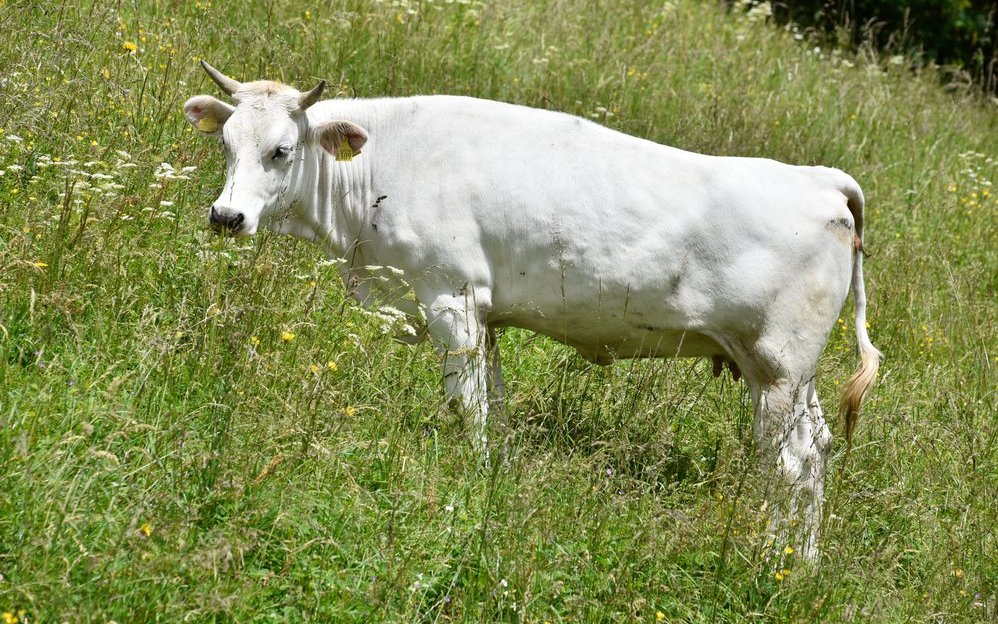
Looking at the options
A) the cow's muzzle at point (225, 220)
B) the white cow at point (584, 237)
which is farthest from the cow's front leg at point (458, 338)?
the cow's muzzle at point (225, 220)

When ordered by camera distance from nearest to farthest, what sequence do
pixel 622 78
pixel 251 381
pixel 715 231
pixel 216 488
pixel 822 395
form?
pixel 216 488
pixel 251 381
pixel 715 231
pixel 822 395
pixel 622 78

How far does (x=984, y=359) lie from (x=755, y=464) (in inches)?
118

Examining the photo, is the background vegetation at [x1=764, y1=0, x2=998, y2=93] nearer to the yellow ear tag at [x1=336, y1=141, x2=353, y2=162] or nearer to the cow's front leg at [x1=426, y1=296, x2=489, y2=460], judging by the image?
the yellow ear tag at [x1=336, y1=141, x2=353, y2=162]

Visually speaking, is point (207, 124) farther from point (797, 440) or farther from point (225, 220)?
point (797, 440)

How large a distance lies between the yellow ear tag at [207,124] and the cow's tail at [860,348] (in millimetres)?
3096

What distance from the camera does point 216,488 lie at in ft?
13.1

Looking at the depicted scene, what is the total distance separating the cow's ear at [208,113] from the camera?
→ 5.48 metres

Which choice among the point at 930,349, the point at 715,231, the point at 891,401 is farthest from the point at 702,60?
the point at 715,231

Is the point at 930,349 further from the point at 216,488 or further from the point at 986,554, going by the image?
the point at 216,488

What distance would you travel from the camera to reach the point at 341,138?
5.57 metres

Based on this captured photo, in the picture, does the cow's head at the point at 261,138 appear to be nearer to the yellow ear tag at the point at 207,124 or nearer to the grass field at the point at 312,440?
the yellow ear tag at the point at 207,124

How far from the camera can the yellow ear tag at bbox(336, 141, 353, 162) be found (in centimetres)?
557

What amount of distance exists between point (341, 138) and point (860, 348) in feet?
9.04

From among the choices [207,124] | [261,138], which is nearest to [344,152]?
[261,138]
